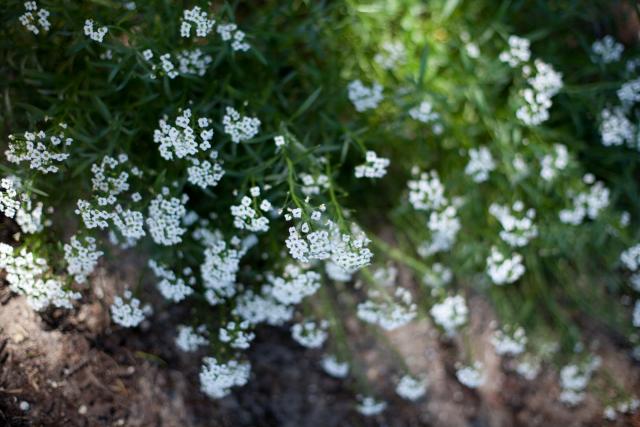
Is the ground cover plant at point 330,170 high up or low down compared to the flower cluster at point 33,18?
down

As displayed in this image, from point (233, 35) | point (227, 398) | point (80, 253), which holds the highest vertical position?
point (233, 35)

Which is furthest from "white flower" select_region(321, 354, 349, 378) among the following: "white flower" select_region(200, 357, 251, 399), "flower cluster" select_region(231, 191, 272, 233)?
"flower cluster" select_region(231, 191, 272, 233)

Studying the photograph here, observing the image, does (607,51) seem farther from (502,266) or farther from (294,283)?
(294,283)

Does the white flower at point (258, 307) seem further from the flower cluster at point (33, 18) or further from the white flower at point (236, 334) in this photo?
the flower cluster at point (33, 18)

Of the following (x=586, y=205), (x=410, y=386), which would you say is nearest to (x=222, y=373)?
(x=410, y=386)

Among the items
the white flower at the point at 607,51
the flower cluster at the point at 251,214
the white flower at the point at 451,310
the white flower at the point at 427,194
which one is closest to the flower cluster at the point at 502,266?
the white flower at the point at 451,310
